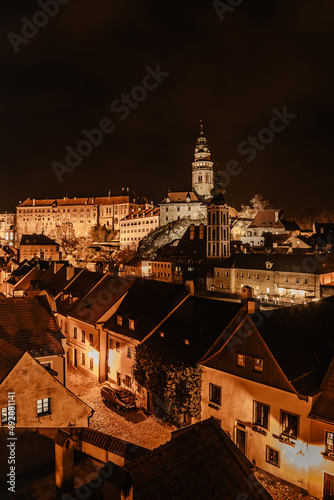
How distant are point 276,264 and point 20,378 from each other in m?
53.5

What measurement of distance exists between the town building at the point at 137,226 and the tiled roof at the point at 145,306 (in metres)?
106

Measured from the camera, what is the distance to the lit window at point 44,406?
53.2 ft

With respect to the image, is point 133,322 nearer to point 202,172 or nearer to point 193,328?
point 193,328

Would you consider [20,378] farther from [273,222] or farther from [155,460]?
[273,222]

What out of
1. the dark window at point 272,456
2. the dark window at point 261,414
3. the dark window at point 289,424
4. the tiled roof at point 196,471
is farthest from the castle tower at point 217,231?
the tiled roof at point 196,471

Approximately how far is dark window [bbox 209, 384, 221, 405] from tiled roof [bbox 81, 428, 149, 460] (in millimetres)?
9150

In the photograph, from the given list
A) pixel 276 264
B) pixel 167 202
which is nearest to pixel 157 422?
pixel 276 264

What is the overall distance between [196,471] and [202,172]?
14989 centimetres

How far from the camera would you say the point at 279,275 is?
61.4 metres

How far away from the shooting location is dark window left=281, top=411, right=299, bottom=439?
17.6 metres

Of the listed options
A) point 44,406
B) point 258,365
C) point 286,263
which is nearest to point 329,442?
point 258,365

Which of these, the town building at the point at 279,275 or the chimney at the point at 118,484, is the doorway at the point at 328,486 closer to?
the chimney at the point at 118,484

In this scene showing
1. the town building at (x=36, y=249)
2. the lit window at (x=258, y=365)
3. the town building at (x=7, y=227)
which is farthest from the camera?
the town building at (x=7, y=227)

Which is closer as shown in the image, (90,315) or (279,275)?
(90,315)
